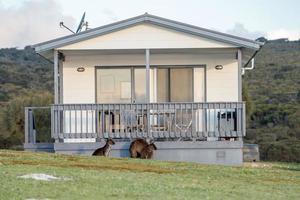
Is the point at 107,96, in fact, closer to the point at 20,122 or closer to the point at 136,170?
the point at 136,170

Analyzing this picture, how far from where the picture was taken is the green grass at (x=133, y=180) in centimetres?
1068

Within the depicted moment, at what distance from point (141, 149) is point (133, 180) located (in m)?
5.77

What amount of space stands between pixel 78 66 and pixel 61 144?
2866mm

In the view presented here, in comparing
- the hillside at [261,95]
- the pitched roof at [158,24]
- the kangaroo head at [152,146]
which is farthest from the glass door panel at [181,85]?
the hillside at [261,95]

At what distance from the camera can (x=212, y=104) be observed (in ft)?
61.2

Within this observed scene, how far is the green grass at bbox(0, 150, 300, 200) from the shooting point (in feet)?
35.0

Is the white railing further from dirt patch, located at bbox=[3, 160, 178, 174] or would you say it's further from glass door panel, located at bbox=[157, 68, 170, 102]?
dirt patch, located at bbox=[3, 160, 178, 174]

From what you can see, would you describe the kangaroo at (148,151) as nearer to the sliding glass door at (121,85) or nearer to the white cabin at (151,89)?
the white cabin at (151,89)

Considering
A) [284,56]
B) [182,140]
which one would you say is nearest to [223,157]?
[182,140]

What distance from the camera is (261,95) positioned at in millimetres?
48875

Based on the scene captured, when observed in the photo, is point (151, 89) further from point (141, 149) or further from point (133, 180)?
point (133, 180)

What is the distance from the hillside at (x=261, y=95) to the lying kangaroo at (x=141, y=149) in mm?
10193

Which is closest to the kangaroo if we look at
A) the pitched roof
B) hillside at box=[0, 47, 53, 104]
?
the pitched roof

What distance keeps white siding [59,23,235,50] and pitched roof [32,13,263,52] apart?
117 millimetres
